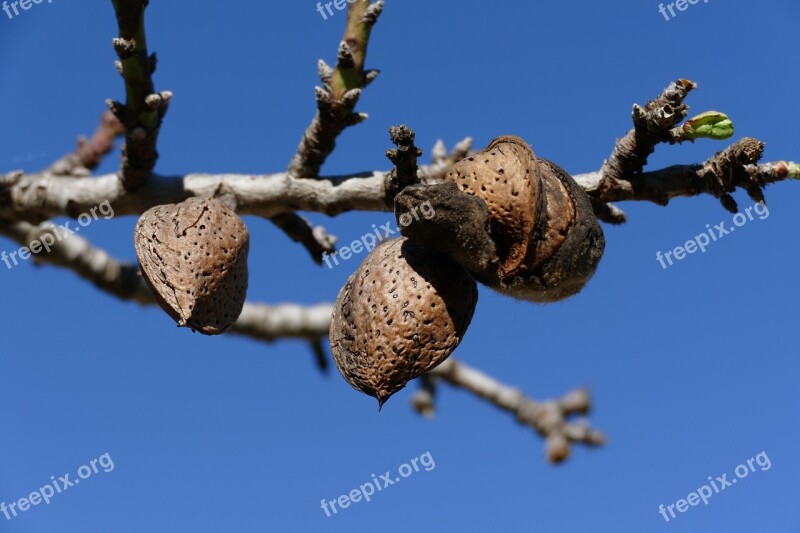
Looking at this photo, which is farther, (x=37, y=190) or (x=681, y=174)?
(x=37, y=190)

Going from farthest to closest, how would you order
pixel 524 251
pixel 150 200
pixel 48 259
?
pixel 48 259
pixel 150 200
pixel 524 251

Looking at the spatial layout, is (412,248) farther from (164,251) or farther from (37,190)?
(37,190)

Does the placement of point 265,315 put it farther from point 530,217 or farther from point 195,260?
point 530,217

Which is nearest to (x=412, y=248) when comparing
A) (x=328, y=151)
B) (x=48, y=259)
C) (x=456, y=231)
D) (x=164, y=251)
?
(x=456, y=231)

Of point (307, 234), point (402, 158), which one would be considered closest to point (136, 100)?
point (307, 234)

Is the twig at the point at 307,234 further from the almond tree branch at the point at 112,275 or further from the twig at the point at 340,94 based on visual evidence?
the almond tree branch at the point at 112,275

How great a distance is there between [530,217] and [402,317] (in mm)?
396

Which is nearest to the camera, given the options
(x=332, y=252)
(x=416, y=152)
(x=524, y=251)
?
(x=524, y=251)

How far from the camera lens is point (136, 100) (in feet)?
10.2

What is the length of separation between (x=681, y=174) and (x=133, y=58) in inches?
71.1

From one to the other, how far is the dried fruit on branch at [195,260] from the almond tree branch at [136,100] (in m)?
0.64

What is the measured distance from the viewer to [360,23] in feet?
9.68

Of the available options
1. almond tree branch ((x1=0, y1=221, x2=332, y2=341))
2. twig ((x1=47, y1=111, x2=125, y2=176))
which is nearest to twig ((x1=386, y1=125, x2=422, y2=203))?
almond tree branch ((x1=0, y1=221, x2=332, y2=341))

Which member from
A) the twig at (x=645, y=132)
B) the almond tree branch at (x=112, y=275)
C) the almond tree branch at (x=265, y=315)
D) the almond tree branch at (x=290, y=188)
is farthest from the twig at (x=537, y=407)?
the twig at (x=645, y=132)
